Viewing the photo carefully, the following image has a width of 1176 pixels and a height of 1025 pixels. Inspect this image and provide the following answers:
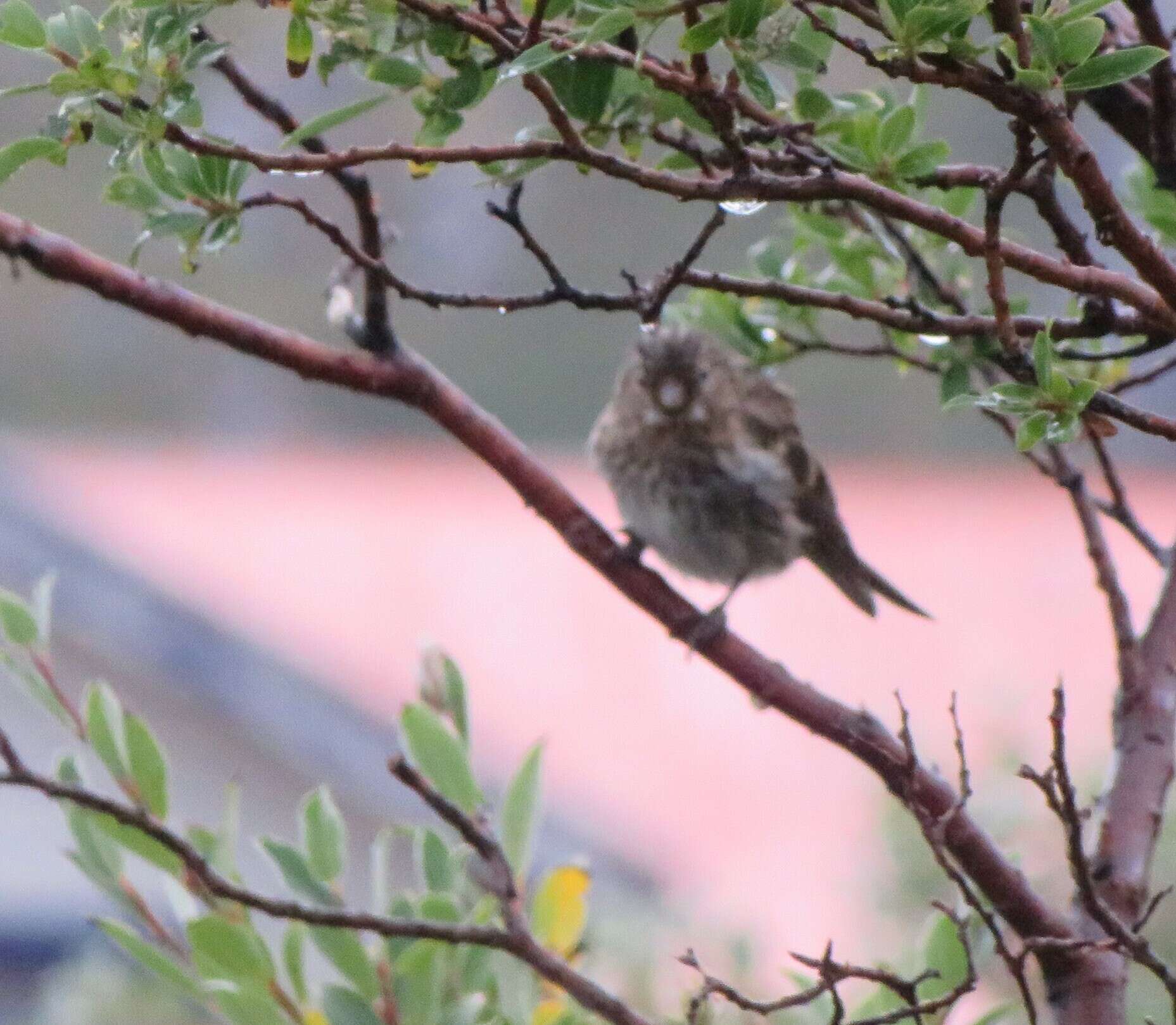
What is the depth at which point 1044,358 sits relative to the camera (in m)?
0.68

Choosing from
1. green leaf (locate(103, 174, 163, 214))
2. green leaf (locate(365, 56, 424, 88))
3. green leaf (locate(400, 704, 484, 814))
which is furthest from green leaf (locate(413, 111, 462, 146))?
green leaf (locate(400, 704, 484, 814))

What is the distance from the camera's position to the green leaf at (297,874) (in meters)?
0.98

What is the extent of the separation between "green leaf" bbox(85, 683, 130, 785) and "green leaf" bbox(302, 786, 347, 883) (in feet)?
0.35

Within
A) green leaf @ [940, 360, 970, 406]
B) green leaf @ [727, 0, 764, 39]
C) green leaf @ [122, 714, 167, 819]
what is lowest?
green leaf @ [122, 714, 167, 819]

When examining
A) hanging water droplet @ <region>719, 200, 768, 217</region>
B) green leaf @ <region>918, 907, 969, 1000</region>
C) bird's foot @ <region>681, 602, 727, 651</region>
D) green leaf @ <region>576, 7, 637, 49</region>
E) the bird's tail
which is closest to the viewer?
green leaf @ <region>576, 7, 637, 49</region>

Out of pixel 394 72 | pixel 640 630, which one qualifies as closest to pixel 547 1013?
pixel 394 72

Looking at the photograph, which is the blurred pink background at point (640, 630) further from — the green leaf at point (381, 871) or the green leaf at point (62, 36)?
the green leaf at point (62, 36)

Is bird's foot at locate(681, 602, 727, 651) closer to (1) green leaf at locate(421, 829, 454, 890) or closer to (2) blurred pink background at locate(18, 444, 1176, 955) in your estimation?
(1) green leaf at locate(421, 829, 454, 890)

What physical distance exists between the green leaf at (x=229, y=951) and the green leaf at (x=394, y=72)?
44 cm

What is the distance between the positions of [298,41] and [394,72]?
0.18ft

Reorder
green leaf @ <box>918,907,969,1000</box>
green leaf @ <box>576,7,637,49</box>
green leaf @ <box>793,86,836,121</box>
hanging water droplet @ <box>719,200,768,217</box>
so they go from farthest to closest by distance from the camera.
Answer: green leaf @ <box>918,907,969,1000</box>, green leaf @ <box>793,86,836,121</box>, hanging water droplet @ <box>719,200,768,217</box>, green leaf @ <box>576,7,637,49</box>

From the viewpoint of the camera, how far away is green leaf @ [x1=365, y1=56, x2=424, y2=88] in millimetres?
764

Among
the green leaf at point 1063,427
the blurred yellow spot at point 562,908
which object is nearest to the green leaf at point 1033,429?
the green leaf at point 1063,427

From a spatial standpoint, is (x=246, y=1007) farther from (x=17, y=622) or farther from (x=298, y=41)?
(x=298, y=41)
